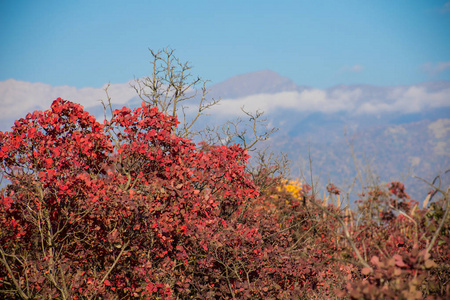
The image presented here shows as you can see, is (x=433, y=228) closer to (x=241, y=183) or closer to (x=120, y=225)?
(x=241, y=183)

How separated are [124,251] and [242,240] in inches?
66.1

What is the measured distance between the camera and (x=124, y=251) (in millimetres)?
5164

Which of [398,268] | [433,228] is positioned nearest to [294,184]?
[433,228]

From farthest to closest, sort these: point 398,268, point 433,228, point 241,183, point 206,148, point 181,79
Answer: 1. point 181,79
2. point 206,148
3. point 241,183
4. point 433,228
5. point 398,268

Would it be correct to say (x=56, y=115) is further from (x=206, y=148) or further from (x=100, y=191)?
(x=206, y=148)

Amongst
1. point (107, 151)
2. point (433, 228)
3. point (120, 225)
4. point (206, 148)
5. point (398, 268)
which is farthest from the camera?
point (206, 148)

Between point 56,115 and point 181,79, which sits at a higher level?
point 181,79

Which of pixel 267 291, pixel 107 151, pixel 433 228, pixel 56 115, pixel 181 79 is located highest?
pixel 181 79

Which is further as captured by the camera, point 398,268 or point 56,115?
point 56,115

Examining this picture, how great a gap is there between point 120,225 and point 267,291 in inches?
102

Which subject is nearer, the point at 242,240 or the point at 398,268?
the point at 398,268

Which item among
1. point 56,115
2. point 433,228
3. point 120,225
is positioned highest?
point 56,115

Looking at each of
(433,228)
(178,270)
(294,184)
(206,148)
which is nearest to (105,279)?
(178,270)

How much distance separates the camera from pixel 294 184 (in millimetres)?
14305
